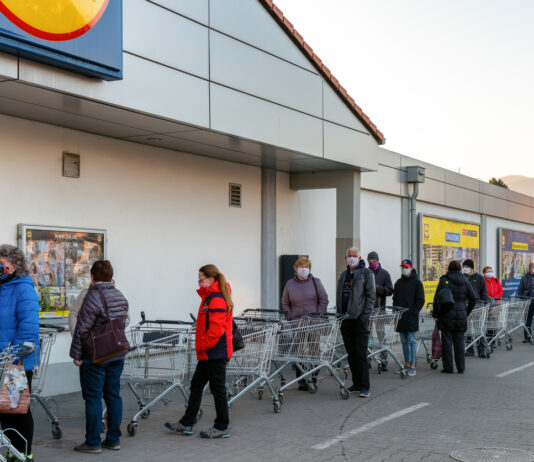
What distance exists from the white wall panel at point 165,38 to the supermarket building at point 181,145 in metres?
0.02

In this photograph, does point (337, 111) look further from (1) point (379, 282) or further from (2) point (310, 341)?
(2) point (310, 341)

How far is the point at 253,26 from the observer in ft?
37.4

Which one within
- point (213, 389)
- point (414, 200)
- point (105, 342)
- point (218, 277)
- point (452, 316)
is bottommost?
point (213, 389)

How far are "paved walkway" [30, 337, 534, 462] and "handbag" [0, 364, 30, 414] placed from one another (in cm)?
109

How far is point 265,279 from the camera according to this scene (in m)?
14.2

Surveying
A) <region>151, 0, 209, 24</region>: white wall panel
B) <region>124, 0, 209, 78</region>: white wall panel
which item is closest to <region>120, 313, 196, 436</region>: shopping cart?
<region>124, 0, 209, 78</region>: white wall panel

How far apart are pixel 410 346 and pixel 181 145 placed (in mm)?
4781

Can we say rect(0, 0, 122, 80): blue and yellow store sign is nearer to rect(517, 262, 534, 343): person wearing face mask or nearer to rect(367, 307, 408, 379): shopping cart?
rect(367, 307, 408, 379): shopping cart

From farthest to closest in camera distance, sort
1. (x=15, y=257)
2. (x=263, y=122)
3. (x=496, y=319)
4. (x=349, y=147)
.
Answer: (x=496, y=319)
(x=349, y=147)
(x=263, y=122)
(x=15, y=257)

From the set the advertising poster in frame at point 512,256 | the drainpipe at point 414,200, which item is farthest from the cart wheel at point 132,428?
the advertising poster in frame at point 512,256

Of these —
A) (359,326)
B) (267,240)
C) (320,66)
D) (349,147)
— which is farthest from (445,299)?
(320,66)

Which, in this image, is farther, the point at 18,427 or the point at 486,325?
the point at 486,325

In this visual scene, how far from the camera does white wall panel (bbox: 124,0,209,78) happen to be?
912 centimetres

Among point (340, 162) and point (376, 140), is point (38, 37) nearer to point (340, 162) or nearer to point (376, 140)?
point (340, 162)
